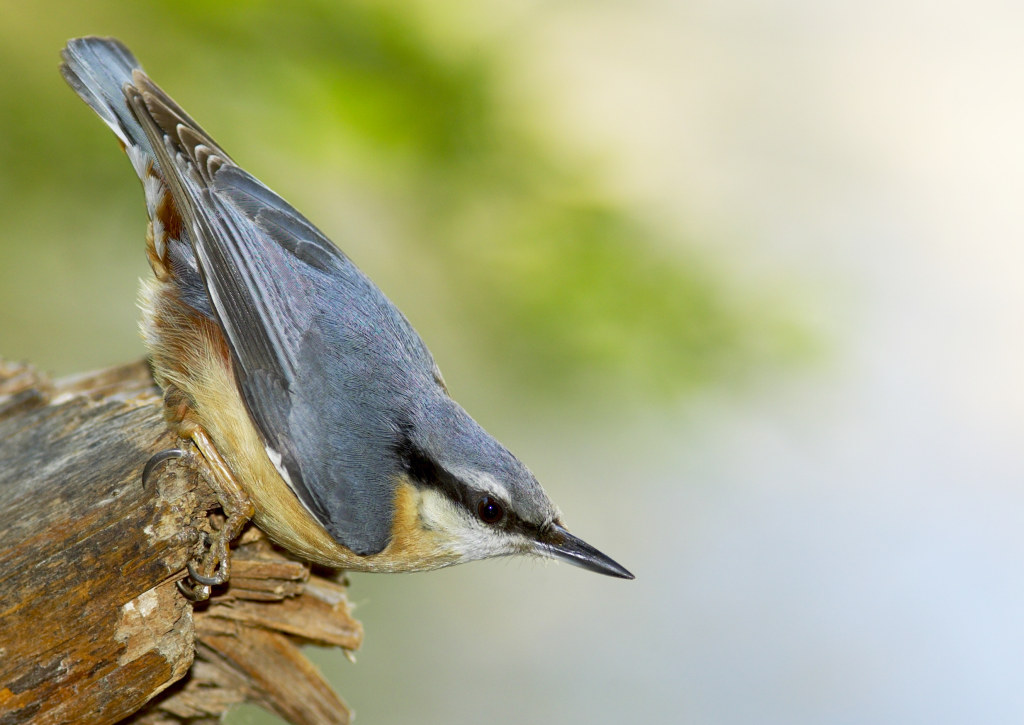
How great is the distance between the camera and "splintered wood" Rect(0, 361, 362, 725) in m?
1.89

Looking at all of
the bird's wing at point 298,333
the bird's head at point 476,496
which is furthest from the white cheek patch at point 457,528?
the bird's wing at point 298,333

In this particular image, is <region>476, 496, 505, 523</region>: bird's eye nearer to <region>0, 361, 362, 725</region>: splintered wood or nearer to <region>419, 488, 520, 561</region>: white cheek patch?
<region>419, 488, 520, 561</region>: white cheek patch

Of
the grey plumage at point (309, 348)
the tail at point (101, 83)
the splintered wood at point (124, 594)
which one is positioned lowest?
the splintered wood at point (124, 594)

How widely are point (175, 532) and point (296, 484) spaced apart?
0.99 feet

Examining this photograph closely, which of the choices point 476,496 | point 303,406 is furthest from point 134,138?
point 476,496

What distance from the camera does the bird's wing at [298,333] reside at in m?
2.23

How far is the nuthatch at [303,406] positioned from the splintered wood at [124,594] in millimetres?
114

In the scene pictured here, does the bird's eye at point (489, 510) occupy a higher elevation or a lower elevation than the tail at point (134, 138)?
lower

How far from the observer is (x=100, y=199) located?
3.04 meters

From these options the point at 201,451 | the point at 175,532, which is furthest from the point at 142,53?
the point at 175,532

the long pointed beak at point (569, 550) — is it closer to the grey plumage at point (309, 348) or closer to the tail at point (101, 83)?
the grey plumage at point (309, 348)

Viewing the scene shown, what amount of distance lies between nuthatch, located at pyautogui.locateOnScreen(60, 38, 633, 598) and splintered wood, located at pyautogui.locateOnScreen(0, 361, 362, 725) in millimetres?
114

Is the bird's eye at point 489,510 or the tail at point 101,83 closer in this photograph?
the bird's eye at point 489,510

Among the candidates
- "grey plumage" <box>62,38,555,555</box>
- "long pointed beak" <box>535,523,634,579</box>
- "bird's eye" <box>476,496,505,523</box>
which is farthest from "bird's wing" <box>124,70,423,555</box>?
"long pointed beak" <box>535,523,634,579</box>
